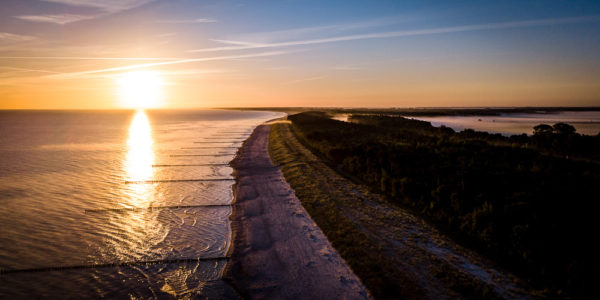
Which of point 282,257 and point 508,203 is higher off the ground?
point 508,203

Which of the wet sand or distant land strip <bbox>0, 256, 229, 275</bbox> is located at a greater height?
the wet sand

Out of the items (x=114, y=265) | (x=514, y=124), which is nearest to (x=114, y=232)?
(x=114, y=265)

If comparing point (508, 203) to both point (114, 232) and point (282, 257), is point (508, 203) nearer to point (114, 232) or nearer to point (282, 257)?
point (282, 257)

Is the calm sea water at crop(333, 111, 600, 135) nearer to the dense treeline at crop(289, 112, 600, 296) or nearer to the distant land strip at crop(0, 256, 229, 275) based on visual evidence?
the dense treeline at crop(289, 112, 600, 296)

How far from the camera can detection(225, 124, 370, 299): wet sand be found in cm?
763

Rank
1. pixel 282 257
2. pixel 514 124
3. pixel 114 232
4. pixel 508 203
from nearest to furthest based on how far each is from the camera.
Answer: pixel 282 257 → pixel 508 203 → pixel 114 232 → pixel 514 124

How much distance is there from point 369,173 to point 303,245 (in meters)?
10.1

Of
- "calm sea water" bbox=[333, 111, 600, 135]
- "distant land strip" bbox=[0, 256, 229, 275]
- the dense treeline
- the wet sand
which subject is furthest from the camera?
"calm sea water" bbox=[333, 111, 600, 135]

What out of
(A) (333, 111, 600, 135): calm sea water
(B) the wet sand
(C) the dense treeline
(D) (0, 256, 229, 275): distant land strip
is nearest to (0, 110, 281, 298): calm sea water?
(D) (0, 256, 229, 275): distant land strip

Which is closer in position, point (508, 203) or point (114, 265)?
point (114, 265)

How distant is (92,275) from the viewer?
8.55 metres

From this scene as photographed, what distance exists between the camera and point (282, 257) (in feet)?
30.7

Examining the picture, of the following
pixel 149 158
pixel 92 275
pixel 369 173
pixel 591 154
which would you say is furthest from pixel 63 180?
pixel 591 154

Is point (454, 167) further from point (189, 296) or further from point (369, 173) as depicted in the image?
point (189, 296)
